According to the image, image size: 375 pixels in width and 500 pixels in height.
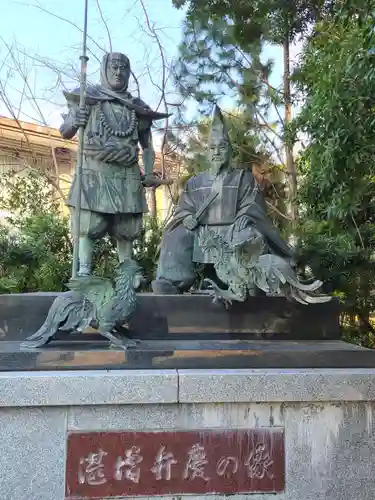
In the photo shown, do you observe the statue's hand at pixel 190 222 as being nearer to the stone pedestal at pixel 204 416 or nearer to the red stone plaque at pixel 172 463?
the stone pedestal at pixel 204 416

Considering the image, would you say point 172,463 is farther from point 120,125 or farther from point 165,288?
point 120,125

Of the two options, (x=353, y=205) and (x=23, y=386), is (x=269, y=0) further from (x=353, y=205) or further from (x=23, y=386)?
(x=23, y=386)

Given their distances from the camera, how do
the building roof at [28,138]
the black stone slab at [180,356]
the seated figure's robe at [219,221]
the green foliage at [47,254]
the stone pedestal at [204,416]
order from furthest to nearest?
the building roof at [28,138] < the green foliage at [47,254] < the seated figure's robe at [219,221] < the black stone slab at [180,356] < the stone pedestal at [204,416]

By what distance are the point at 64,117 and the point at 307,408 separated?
2886 mm

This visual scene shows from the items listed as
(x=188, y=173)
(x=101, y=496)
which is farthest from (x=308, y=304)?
(x=188, y=173)

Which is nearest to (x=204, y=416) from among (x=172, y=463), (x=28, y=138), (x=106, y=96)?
(x=172, y=463)

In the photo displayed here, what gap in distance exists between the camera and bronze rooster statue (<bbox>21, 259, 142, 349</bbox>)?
304 cm

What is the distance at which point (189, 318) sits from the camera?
3.55 m

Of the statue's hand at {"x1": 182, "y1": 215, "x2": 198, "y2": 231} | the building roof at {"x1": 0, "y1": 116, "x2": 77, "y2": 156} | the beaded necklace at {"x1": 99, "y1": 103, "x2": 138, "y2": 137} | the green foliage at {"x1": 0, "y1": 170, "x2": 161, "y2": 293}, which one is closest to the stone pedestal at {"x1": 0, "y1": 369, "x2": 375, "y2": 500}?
the statue's hand at {"x1": 182, "y1": 215, "x2": 198, "y2": 231}

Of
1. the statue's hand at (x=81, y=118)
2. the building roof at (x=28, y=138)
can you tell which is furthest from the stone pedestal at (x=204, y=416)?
the building roof at (x=28, y=138)

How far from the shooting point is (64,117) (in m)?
3.99

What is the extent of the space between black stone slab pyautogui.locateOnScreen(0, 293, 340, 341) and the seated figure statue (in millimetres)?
136

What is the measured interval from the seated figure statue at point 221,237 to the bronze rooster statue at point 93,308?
0.76 metres

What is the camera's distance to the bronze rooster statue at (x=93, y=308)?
3.04 m
